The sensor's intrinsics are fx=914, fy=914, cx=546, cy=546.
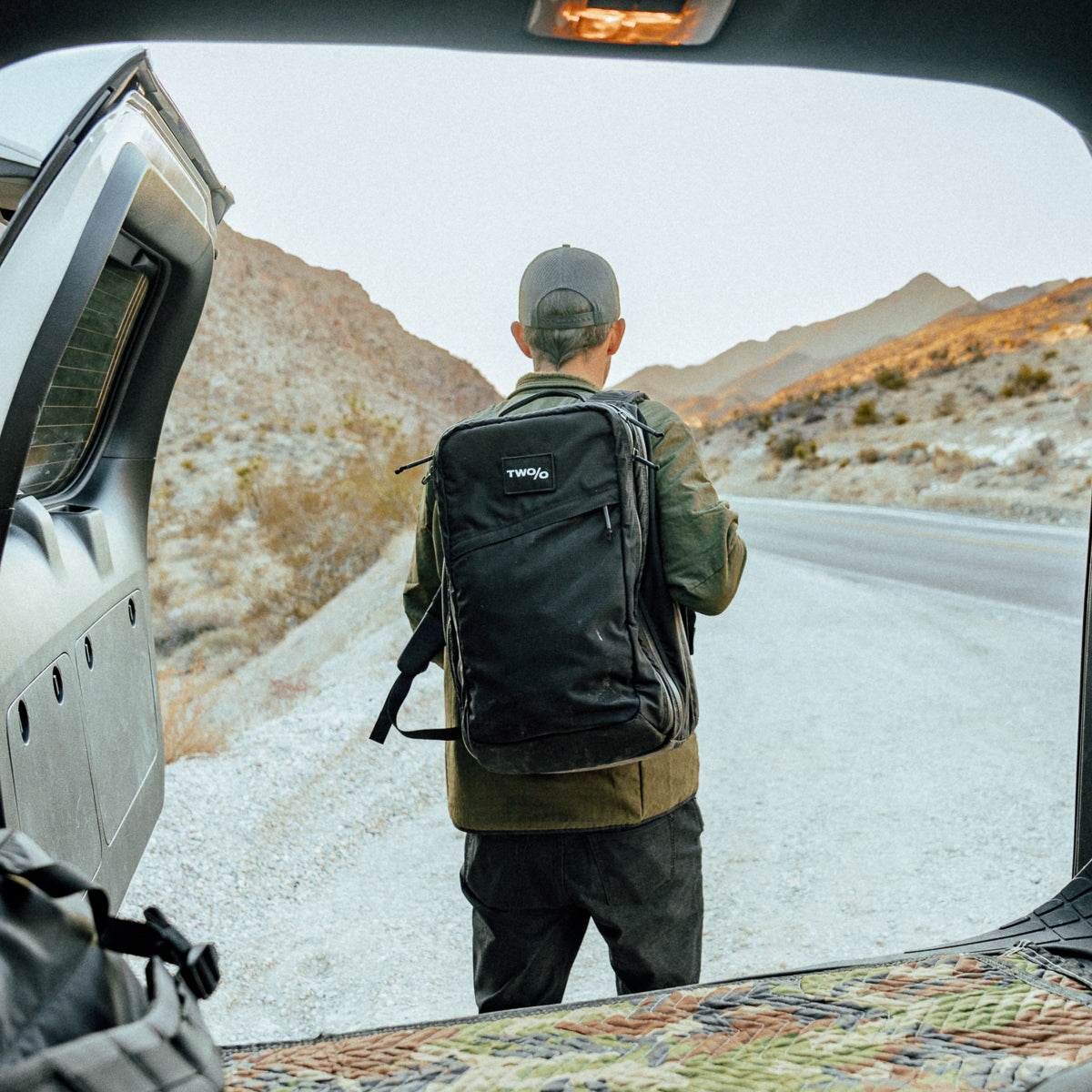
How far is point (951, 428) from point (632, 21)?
113ft

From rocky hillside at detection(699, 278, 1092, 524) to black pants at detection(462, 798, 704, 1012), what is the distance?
17964mm

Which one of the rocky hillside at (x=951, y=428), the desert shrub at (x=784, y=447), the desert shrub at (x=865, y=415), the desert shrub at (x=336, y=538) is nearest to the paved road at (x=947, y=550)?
the rocky hillside at (x=951, y=428)

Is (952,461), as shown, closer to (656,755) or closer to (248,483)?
(248,483)

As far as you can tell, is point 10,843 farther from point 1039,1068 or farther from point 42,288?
point 1039,1068

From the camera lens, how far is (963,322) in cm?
6247

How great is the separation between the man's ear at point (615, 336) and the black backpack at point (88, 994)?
1.33 metres

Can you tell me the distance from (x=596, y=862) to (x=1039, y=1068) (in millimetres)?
818

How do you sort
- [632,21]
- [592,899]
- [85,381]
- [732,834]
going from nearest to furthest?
1. [632,21]
2. [592,899]
3. [85,381]
4. [732,834]

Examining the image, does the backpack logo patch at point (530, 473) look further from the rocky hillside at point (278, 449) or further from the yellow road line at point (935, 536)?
the yellow road line at point (935, 536)

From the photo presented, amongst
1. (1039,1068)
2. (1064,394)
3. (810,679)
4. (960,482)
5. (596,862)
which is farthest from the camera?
(1064,394)

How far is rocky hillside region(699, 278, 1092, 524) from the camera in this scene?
22641 mm

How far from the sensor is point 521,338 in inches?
72.7

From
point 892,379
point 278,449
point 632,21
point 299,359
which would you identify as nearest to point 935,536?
point 632,21

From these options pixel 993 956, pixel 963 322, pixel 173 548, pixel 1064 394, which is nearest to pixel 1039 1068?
pixel 993 956
